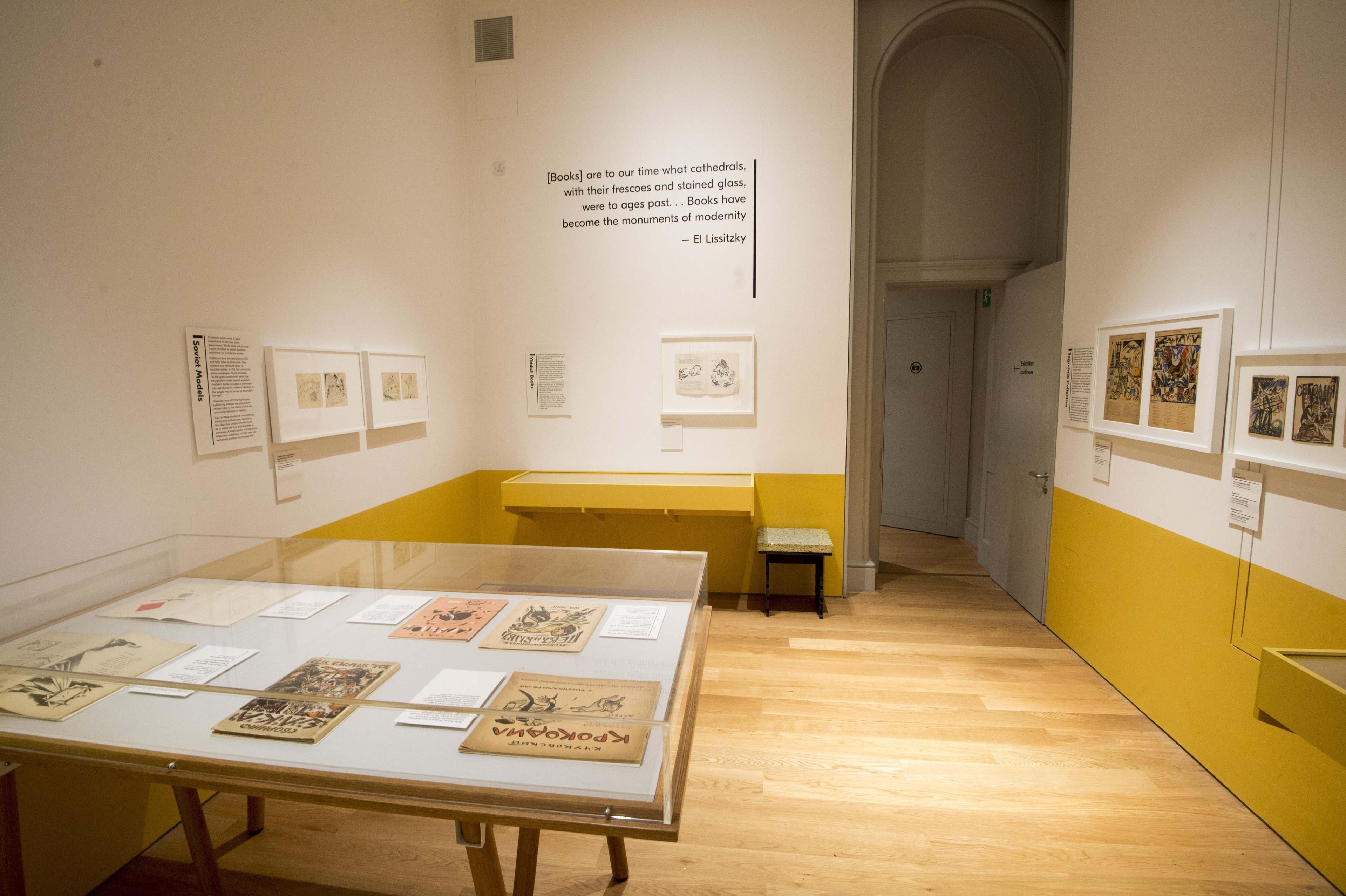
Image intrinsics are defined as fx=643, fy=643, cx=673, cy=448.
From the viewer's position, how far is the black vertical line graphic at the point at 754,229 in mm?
4531

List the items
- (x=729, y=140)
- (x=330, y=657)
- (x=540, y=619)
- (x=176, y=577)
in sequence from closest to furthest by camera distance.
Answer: (x=330, y=657)
(x=540, y=619)
(x=176, y=577)
(x=729, y=140)

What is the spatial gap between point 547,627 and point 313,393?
2025mm

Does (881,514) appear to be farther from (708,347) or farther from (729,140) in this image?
(729,140)

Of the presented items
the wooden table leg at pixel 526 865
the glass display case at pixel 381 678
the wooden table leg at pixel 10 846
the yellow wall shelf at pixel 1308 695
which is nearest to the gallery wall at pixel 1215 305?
the yellow wall shelf at pixel 1308 695

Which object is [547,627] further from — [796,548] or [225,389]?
[796,548]

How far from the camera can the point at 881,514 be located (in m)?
7.45

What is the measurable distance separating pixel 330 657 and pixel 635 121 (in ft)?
13.6

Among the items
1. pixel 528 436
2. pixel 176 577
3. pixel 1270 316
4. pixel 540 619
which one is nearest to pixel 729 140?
pixel 528 436

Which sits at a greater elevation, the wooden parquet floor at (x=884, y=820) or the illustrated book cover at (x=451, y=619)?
the illustrated book cover at (x=451, y=619)

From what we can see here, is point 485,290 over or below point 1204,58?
below

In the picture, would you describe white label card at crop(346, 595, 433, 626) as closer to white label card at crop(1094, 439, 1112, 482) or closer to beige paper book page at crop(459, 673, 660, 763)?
beige paper book page at crop(459, 673, 660, 763)

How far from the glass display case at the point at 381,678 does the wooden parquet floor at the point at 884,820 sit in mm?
1004

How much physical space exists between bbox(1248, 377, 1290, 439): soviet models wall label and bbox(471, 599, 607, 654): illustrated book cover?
8.42 feet

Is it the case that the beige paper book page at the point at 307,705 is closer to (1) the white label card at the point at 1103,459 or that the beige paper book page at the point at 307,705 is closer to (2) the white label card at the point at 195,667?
(2) the white label card at the point at 195,667
